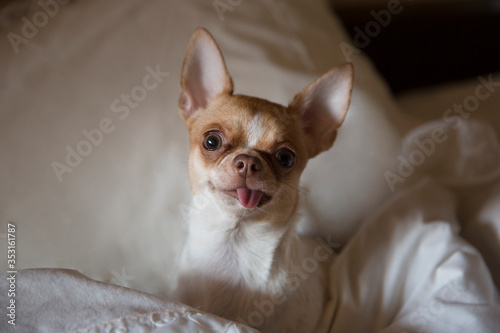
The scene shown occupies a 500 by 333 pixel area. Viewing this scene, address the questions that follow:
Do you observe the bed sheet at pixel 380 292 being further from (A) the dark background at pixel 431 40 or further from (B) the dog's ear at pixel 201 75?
(A) the dark background at pixel 431 40

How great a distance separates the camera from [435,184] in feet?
5.91

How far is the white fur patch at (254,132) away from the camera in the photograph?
1214 mm

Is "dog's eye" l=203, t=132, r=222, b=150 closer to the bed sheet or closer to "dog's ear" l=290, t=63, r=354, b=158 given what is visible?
"dog's ear" l=290, t=63, r=354, b=158

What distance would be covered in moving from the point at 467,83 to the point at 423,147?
3.75 feet

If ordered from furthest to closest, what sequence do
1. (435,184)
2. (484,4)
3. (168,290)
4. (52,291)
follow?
(484,4) → (435,184) → (168,290) → (52,291)

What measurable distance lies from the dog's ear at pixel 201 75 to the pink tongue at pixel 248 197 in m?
0.38

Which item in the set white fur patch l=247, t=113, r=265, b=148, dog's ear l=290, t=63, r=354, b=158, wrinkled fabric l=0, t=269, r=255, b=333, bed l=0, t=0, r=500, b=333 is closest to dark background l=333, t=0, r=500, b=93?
bed l=0, t=0, r=500, b=333

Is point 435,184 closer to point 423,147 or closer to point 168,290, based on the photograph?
point 423,147

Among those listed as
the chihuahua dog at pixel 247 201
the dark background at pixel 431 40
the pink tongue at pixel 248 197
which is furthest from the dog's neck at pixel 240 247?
the dark background at pixel 431 40

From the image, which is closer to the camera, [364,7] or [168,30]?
[168,30]

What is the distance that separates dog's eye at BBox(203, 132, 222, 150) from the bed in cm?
45

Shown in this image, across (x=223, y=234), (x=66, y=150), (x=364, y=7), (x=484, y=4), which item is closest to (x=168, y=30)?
(x=66, y=150)

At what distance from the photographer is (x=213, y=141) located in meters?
1.23

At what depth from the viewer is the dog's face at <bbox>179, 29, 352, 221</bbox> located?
1136 millimetres
